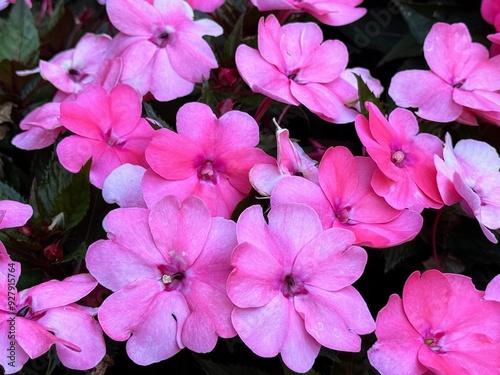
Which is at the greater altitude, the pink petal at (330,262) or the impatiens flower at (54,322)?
the pink petal at (330,262)

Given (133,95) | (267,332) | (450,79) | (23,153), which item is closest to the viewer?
(267,332)

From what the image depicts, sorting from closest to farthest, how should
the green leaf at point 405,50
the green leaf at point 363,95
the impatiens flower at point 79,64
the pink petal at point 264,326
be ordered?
the pink petal at point 264,326, the green leaf at point 363,95, the impatiens flower at point 79,64, the green leaf at point 405,50

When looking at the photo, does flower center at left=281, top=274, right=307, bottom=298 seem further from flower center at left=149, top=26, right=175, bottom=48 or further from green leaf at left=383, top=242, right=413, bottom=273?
flower center at left=149, top=26, right=175, bottom=48

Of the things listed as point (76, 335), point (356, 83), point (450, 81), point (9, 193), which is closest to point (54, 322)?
point (76, 335)

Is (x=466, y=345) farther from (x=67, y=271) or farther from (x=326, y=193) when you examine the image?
(x=67, y=271)

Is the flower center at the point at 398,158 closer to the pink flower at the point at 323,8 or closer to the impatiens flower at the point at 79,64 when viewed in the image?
the pink flower at the point at 323,8

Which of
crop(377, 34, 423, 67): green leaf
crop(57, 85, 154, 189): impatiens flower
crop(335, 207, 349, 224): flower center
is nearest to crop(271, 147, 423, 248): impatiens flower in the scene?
crop(335, 207, 349, 224): flower center

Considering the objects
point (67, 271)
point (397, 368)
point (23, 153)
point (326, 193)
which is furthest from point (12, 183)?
point (397, 368)

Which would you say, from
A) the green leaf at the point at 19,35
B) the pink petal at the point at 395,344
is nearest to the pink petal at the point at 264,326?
the pink petal at the point at 395,344
